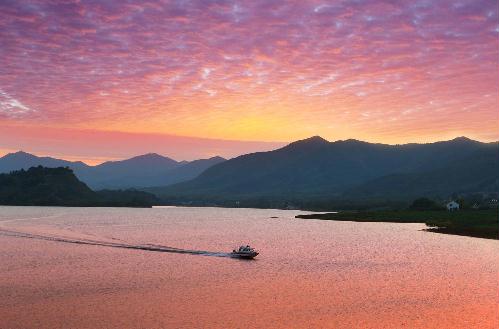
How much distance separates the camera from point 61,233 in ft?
560

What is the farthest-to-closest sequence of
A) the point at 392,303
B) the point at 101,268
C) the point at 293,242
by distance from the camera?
the point at 293,242, the point at 101,268, the point at 392,303

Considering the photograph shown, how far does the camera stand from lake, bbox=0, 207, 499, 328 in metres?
58.9

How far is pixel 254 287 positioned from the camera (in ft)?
256

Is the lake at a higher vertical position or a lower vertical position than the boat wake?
lower

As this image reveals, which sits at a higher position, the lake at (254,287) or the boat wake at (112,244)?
the boat wake at (112,244)

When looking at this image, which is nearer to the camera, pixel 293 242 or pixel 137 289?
pixel 137 289

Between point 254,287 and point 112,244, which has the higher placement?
point 112,244

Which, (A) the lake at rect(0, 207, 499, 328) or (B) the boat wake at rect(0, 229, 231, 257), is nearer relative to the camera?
(A) the lake at rect(0, 207, 499, 328)

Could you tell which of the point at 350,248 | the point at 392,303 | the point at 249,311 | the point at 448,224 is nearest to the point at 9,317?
the point at 249,311

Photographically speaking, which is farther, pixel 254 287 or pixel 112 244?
pixel 112 244

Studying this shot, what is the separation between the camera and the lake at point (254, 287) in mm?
58906

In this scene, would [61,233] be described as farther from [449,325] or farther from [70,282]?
[449,325]

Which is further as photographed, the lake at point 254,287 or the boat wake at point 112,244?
the boat wake at point 112,244

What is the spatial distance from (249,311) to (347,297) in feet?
54.3
